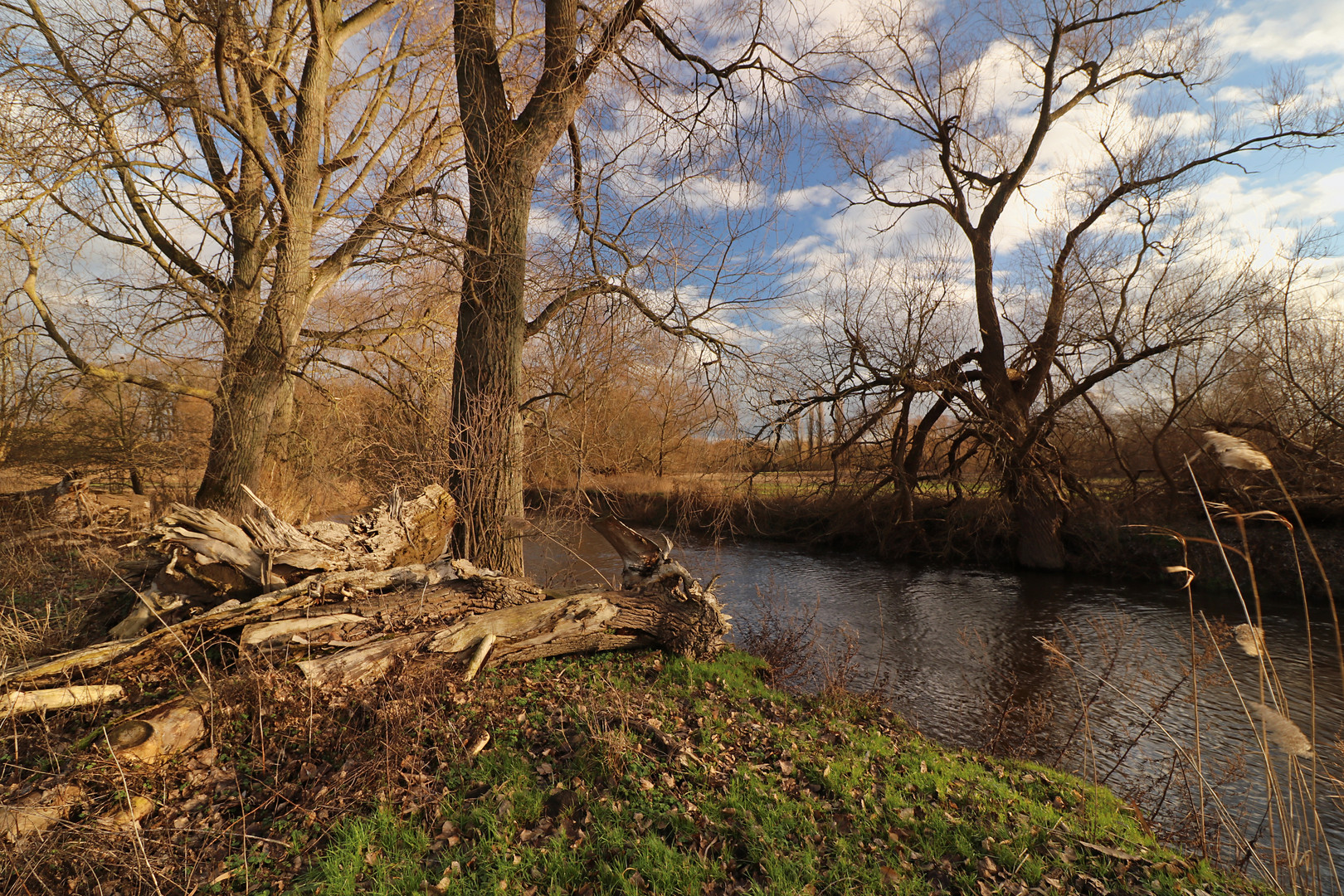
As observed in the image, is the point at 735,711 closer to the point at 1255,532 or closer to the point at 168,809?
the point at 168,809

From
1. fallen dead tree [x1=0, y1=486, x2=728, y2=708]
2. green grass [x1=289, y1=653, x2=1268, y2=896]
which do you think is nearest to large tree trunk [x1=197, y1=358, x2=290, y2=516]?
fallen dead tree [x1=0, y1=486, x2=728, y2=708]

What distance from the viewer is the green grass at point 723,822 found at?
328cm

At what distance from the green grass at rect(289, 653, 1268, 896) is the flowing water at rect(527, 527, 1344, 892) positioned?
33.0 inches

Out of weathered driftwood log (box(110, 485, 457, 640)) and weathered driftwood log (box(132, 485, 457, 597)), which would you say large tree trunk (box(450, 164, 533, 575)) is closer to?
weathered driftwood log (box(132, 485, 457, 597))

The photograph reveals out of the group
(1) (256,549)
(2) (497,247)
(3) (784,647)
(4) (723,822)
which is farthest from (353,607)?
(3) (784,647)

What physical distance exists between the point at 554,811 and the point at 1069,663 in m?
6.58

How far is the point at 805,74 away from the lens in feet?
23.1

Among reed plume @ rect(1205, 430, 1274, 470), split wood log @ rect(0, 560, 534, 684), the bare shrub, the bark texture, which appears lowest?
the bare shrub

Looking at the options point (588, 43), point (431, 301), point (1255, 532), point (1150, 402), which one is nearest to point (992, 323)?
point (1150, 402)

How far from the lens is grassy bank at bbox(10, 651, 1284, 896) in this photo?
322 centimetres

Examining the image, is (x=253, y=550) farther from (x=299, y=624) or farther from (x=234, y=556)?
(x=299, y=624)

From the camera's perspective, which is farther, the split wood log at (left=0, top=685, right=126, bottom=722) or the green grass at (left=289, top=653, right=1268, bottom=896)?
the split wood log at (left=0, top=685, right=126, bottom=722)

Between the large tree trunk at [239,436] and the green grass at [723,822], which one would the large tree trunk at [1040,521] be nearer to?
the green grass at [723,822]

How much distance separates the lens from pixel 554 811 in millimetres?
3768
